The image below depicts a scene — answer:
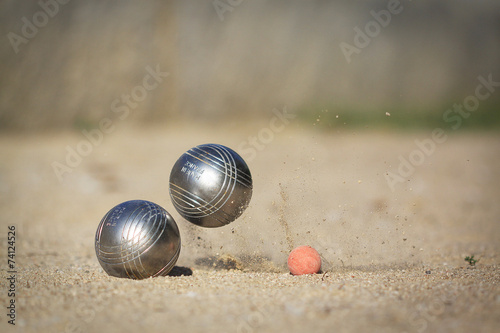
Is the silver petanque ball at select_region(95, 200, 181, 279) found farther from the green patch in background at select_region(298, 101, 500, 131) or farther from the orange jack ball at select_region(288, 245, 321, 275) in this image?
the green patch in background at select_region(298, 101, 500, 131)

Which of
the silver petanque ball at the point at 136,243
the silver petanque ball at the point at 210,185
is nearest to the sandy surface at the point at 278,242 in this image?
the silver petanque ball at the point at 136,243

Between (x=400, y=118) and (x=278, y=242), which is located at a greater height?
(x=400, y=118)

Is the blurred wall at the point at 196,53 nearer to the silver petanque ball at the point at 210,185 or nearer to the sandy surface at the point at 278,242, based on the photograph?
the sandy surface at the point at 278,242

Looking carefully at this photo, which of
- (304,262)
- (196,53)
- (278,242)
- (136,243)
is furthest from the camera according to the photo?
(196,53)

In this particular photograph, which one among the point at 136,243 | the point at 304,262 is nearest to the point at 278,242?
the point at 304,262

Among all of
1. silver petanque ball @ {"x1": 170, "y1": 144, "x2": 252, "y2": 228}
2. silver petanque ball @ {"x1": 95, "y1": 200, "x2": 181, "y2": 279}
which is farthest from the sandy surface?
silver petanque ball @ {"x1": 170, "y1": 144, "x2": 252, "y2": 228}

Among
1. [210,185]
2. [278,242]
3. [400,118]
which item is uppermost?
[400,118]

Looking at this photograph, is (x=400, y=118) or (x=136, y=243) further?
(x=400, y=118)

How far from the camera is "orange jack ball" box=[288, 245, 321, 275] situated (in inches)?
295

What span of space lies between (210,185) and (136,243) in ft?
4.80

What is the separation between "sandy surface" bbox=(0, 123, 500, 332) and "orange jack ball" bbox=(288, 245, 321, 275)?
266mm

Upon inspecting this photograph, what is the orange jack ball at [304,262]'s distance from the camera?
748cm

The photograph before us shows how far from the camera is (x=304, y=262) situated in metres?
7.48

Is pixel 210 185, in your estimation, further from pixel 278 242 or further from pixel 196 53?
pixel 196 53
